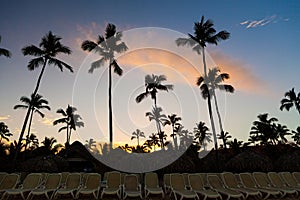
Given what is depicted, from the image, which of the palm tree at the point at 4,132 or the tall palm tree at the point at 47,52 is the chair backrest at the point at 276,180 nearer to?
the tall palm tree at the point at 47,52

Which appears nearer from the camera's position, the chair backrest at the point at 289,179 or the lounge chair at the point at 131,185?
the lounge chair at the point at 131,185

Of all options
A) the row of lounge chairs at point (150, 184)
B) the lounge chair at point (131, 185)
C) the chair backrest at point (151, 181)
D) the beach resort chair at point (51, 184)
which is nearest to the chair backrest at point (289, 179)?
the row of lounge chairs at point (150, 184)

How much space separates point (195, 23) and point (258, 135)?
30.0 m

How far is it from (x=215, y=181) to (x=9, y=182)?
25.6 feet

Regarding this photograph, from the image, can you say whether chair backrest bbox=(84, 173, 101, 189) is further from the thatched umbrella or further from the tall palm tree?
the tall palm tree

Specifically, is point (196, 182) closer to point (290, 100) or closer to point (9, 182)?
point (9, 182)

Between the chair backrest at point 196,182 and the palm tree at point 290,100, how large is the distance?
27321 mm

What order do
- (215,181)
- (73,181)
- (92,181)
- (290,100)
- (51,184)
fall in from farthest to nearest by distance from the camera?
(290,100)
(215,181)
(73,181)
(92,181)
(51,184)

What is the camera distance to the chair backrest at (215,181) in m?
8.63

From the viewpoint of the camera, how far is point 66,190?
762 cm

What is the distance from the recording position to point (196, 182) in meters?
8.48

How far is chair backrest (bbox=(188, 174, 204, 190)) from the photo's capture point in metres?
8.30

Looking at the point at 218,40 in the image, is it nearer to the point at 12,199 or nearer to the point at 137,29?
the point at 137,29

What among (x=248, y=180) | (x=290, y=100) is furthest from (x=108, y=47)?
(x=290, y=100)
